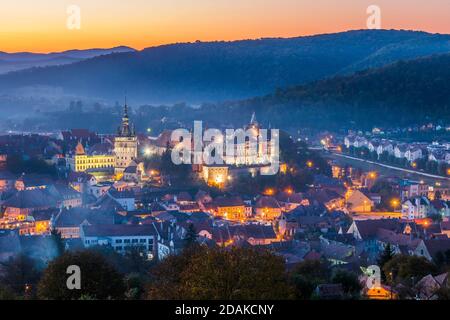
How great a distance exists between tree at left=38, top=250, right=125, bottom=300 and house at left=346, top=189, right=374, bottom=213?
50.8 ft

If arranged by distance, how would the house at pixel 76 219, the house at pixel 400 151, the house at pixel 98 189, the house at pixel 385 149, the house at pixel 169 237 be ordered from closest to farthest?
the house at pixel 169 237 < the house at pixel 76 219 < the house at pixel 98 189 < the house at pixel 400 151 < the house at pixel 385 149

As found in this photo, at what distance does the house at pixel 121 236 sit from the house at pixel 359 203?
8.14 m

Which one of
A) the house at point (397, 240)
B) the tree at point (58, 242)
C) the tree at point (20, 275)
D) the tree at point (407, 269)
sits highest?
the tree at point (407, 269)

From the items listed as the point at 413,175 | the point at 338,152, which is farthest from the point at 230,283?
the point at 338,152

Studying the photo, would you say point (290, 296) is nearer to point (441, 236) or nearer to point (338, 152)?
point (441, 236)

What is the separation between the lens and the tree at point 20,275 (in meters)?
11.8

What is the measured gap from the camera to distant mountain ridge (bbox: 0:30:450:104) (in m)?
74.9

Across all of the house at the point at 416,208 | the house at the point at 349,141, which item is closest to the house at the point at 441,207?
the house at the point at 416,208

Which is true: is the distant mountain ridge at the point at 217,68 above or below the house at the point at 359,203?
above

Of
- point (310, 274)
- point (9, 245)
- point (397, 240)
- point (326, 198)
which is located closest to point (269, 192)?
point (326, 198)

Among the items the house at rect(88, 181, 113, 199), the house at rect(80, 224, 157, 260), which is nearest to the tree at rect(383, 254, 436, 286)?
the house at rect(80, 224, 157, 260)

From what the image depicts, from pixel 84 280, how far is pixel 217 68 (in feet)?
247

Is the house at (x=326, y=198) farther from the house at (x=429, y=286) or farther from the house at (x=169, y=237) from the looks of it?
the house at (x=429, y=286)

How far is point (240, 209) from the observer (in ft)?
74.9
